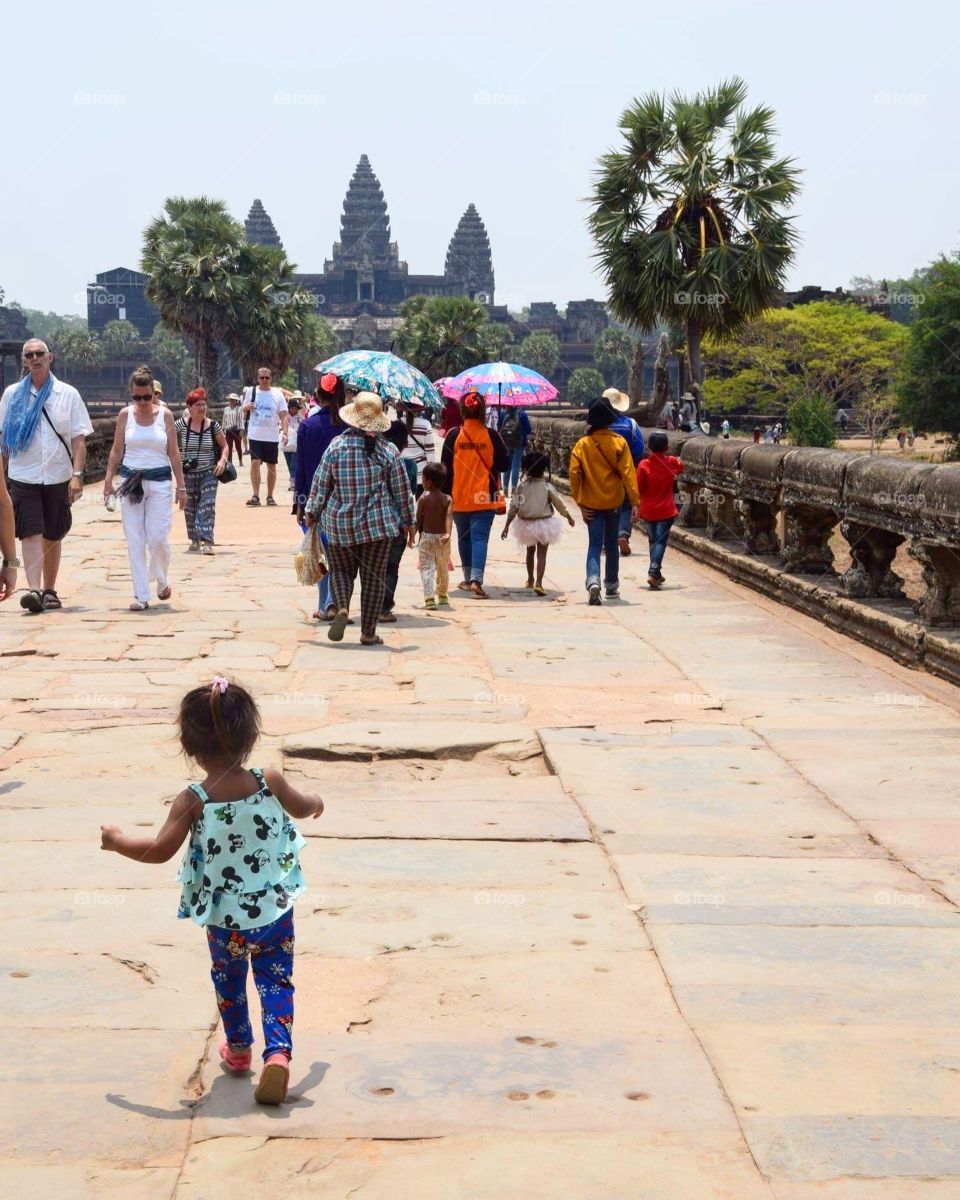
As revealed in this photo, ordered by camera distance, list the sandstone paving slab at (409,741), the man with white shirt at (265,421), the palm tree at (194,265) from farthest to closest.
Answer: the palm tree at (194,265), the man with white shirt at (265,421), the sandstone paving slab at (409,741)

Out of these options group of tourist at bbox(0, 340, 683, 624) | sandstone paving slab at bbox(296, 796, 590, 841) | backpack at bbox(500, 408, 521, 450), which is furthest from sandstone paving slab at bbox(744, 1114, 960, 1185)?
backpack at bbox(500, 408, 521, 450)

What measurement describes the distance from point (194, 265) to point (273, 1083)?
54934 millimetres

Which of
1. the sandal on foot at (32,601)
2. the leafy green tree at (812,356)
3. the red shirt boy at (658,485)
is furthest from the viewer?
the leafy green tree at (812,356)

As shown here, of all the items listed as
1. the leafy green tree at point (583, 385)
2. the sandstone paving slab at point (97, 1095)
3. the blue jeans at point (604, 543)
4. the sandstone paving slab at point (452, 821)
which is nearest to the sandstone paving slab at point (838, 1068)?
the sandstone paving slab at point (97, 1095)

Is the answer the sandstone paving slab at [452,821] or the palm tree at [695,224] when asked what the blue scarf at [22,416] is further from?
the palm tree at [695,224]

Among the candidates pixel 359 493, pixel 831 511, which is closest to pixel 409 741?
pixel 359 493

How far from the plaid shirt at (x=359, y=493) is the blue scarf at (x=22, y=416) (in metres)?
1.90

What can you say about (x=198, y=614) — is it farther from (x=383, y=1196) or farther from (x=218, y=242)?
(x=218, y=242)

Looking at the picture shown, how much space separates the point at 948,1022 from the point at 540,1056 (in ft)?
3.19

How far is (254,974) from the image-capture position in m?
3.70

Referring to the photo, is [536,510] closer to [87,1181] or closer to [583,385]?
[87,1181]

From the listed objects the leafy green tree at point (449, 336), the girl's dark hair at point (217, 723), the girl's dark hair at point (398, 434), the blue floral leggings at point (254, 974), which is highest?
the leafy green tree at point (449, 336)

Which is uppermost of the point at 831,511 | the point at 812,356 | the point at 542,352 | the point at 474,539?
the point at 542,352

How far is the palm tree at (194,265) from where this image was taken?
56.6m
